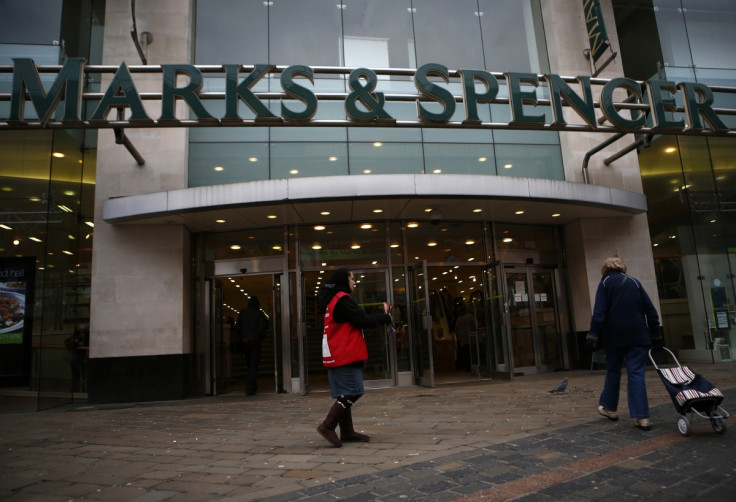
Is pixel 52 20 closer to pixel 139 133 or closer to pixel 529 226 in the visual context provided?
pixel 139 133

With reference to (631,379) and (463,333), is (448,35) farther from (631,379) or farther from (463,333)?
(631,379)

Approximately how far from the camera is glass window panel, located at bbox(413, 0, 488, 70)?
10781 millimetres

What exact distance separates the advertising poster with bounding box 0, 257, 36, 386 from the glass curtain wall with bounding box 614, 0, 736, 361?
1200 cm

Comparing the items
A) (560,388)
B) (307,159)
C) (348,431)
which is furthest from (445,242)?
(348,431)

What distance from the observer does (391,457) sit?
396 centimetres

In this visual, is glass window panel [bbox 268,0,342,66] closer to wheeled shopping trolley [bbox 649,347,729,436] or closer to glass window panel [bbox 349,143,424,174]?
glass window panel [bbox 349,143,424,174]

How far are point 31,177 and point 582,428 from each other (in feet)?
30.2

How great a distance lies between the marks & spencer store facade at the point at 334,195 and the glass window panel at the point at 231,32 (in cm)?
4

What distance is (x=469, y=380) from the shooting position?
10.4 metres

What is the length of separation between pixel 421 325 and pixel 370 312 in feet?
3.27

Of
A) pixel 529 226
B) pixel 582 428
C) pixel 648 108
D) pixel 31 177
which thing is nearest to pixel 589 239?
pixel 529 226

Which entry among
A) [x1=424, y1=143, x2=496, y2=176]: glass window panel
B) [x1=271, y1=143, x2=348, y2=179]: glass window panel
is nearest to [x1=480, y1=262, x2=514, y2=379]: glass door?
[x1=424, y1=143, x2=496, y2=176]: glass window panel

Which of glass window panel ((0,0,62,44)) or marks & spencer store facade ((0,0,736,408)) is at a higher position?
glass window panel ((0,0,62,44))

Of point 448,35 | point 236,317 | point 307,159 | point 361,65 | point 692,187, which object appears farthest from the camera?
point 692,187
